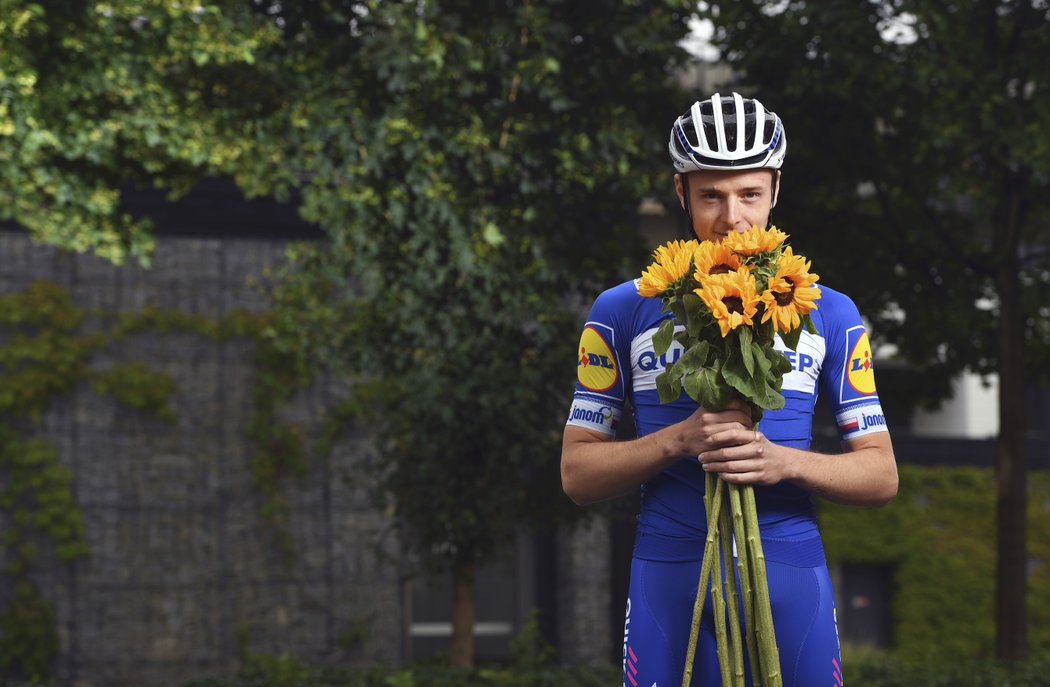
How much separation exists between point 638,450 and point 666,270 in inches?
19.9

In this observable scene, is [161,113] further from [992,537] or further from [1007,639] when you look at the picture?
[992,537]

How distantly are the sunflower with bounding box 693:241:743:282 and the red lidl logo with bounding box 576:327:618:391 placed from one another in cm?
55

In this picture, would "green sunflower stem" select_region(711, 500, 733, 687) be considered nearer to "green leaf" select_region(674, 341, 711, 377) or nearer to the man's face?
"green leaf" select_region(674, 341, 711, 377)

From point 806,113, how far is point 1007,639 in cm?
517

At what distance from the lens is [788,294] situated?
3.42 metres

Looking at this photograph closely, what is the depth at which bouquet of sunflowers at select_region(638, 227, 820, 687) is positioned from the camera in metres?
3.38

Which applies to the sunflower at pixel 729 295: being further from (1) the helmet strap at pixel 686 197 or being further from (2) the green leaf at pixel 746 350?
(1) the helmet strap at pixel 686 197

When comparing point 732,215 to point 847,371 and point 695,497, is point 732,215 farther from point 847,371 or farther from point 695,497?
point 695,497

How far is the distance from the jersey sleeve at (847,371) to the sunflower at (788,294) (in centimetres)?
51

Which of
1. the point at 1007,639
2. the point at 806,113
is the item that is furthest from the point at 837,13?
the point at 1007,639

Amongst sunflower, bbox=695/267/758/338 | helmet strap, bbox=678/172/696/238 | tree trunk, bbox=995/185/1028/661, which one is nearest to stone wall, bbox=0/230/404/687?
tree trunk, bbox=995/185/1028/661

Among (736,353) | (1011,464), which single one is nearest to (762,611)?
(736,353)

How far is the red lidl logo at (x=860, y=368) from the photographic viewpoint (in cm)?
389

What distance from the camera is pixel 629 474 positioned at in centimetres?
369
